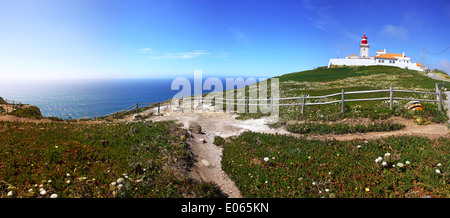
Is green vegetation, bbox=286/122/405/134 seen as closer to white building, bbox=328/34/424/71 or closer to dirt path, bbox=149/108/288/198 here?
dirt path, bbox=149/108/288/198

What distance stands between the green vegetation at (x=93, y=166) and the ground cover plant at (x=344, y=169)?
6.66 ft

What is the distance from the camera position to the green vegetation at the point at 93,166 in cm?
575

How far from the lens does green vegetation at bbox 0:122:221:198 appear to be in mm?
5750

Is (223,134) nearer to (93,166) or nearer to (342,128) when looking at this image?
(342,128)

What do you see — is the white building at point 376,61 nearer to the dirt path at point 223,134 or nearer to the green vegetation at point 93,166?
the dirt path at point 223,134

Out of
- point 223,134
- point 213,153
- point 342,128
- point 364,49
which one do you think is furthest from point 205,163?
point 364,49

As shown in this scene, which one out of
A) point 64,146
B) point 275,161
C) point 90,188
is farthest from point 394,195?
point 64,146

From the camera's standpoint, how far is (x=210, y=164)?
1007cm

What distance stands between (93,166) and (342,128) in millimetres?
13687

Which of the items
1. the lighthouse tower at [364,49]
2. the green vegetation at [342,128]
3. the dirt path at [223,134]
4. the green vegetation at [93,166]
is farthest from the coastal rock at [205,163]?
the lighthouse tower at [364,49]

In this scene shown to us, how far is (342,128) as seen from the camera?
45.9ft

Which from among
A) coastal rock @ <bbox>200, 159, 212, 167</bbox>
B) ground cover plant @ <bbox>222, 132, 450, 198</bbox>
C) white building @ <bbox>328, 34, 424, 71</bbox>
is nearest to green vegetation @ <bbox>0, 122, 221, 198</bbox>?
coastal rock @ <bbox>200, 159, 212, 167</bbox>
